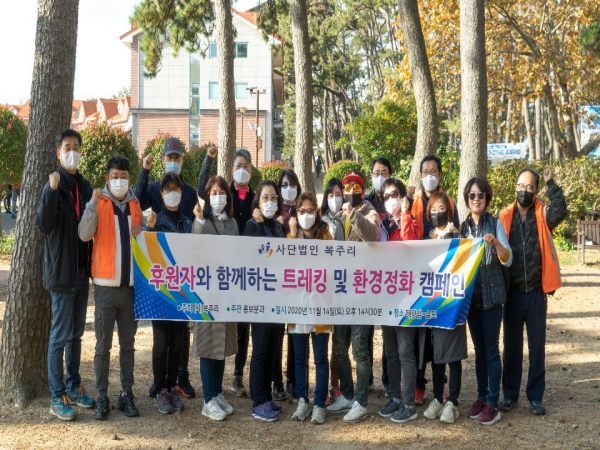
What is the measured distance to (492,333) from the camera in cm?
580

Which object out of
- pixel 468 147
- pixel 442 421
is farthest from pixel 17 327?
pixel 468 147

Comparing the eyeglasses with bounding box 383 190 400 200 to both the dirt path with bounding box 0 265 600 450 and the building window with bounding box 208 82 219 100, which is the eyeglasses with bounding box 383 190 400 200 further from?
the building window with bounding box 208 82 219 100

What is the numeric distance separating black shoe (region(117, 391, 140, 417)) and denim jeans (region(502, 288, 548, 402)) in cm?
319

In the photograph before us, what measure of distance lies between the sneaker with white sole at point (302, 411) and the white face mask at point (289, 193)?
1785mm

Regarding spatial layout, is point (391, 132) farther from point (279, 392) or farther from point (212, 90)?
point (212, 90)

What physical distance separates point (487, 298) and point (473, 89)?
6015 millimetres

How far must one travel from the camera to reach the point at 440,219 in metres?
5.90

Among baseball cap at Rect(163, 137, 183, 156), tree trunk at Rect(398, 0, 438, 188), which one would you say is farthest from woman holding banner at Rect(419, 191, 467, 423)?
tree trunk at Rect(398, 0, 438, 188)

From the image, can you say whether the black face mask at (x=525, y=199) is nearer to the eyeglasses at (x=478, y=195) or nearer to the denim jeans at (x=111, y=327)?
the eyeglasses at (x=478, y=195)

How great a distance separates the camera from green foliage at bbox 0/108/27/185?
16594 millimetres

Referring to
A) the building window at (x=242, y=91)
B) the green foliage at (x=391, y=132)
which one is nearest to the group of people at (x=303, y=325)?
the green foliage at (x=391, y=132)

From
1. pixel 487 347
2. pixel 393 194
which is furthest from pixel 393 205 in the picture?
pixel 487 347

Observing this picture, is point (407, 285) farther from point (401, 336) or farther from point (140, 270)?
point (140, 270)

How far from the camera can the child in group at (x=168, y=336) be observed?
5867 millimetres
